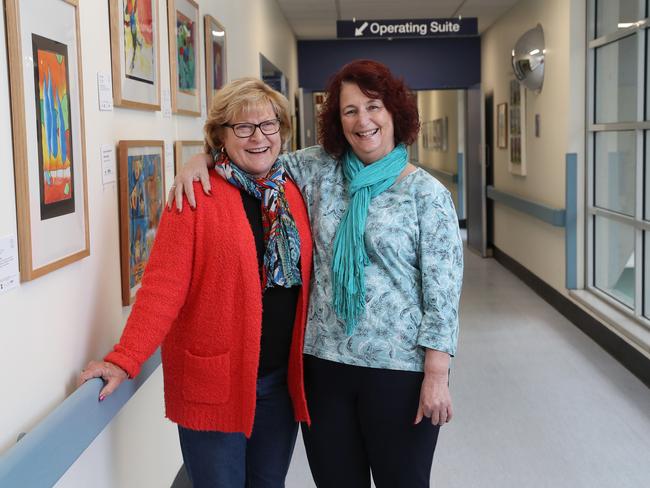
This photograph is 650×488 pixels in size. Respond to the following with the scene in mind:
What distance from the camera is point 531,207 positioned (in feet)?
25.0

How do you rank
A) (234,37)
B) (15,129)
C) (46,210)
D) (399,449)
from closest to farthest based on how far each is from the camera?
(15,129) < (46,210) < (399,449) < (234,37)

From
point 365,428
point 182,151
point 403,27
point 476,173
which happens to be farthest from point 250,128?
point 476,173

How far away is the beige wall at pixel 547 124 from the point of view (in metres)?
6.44

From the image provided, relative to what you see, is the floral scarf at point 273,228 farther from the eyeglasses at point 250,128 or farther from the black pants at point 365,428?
the black pants at point 365,428

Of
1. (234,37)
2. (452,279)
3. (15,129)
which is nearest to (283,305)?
(452,279)

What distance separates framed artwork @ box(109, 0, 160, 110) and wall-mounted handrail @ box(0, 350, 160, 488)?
919mm

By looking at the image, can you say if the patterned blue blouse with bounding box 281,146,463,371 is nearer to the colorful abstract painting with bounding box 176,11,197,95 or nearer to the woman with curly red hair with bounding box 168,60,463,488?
the woman with curly red hair with bounding box 168,60,463,488

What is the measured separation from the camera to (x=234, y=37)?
488cm

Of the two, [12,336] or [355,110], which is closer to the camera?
[12,336]

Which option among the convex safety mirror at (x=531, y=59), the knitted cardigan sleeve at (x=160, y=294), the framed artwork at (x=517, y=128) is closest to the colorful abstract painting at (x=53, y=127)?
the knitted cardigan sleeve at (x=160, y=294)

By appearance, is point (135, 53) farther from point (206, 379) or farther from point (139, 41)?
point (206, 379)

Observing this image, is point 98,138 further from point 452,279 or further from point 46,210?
point 452,279

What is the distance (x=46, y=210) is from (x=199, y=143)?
1894 millimetres

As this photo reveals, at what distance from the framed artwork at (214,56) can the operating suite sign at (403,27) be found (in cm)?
291
